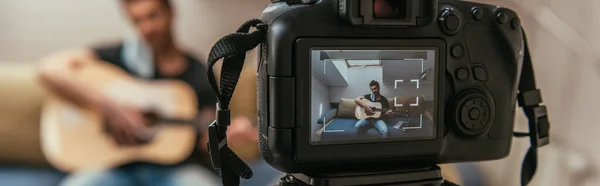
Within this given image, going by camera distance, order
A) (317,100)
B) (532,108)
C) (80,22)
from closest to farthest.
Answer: (317,100), (532,108), (80,22)

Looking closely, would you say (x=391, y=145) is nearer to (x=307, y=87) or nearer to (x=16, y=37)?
(x=307, y=87)

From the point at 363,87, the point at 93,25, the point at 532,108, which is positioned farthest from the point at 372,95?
the point at 93,25

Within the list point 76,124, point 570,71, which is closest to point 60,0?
point 76,124

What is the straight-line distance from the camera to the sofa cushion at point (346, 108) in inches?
22.5

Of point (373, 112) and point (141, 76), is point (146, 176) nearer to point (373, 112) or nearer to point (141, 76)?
point (141, 76)

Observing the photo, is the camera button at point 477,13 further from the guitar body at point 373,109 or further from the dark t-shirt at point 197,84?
the dark t-shirt at point 197,84

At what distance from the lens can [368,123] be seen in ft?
1.91

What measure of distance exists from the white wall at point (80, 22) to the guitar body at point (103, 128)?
0.32 ft

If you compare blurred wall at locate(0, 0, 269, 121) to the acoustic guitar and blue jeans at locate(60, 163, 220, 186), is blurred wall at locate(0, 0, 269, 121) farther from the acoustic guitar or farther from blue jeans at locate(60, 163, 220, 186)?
the acoustic guitar

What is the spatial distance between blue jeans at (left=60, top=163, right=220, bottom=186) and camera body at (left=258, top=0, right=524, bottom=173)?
0.98 m

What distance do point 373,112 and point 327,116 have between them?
53 mm

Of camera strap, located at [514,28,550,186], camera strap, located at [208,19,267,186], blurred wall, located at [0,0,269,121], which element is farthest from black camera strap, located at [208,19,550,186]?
blurred wall, located at [0,0,269,121]

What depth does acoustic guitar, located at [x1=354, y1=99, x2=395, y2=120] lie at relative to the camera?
57cm

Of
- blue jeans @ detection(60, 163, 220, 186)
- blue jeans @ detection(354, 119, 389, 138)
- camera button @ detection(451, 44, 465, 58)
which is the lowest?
blue jeans @ detection(60, 163, 220, 186)
